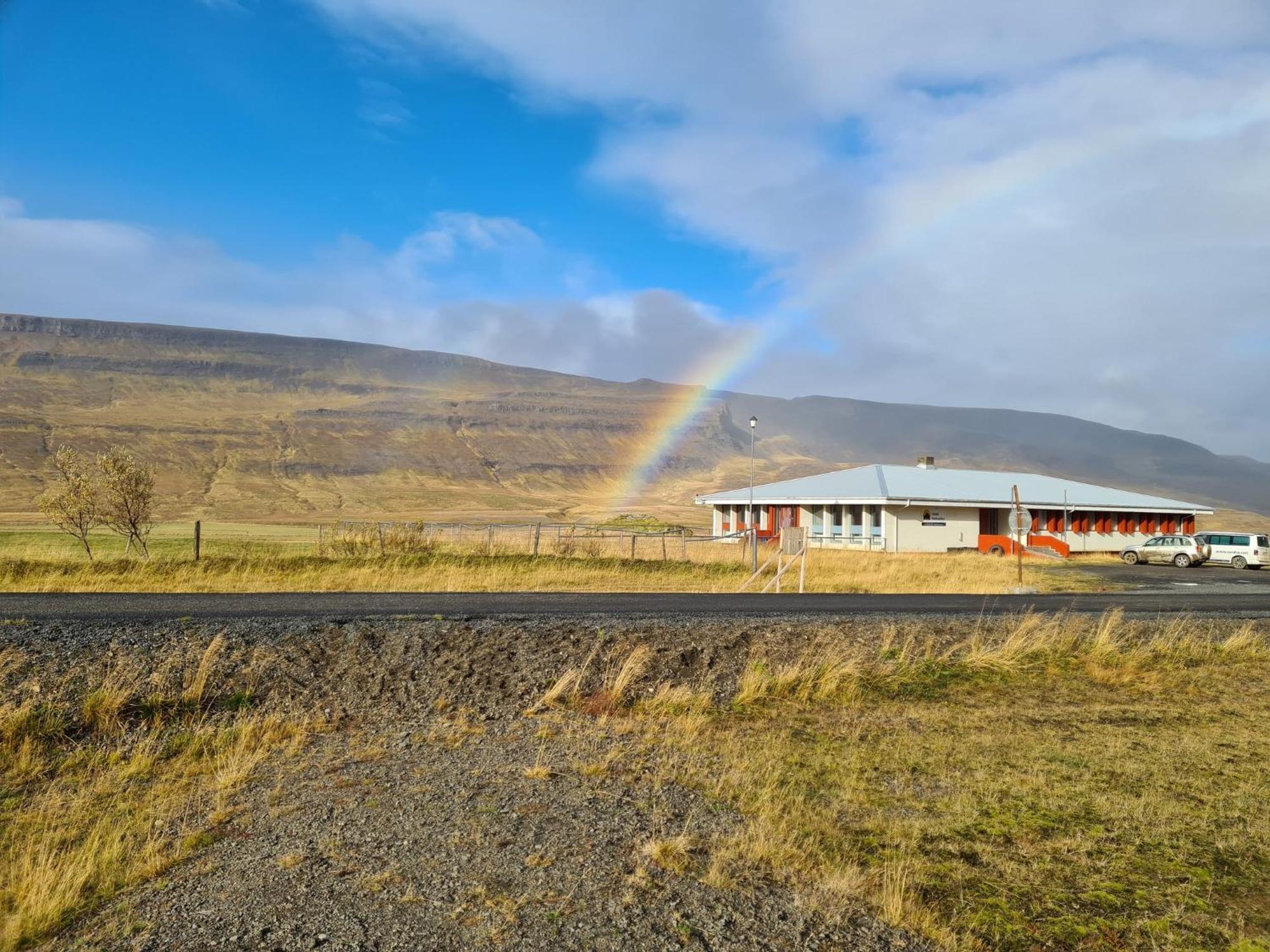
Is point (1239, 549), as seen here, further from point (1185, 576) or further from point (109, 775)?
point (109, 775)

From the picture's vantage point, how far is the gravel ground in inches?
186

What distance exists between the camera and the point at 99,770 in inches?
309

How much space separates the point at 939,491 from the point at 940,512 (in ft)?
5.50

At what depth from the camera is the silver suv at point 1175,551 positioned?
139ft

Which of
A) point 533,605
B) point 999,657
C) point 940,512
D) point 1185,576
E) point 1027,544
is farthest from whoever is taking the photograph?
point 1027,544

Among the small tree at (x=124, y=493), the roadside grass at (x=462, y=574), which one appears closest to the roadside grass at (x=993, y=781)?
the roadside grass at (x=462, y=574)

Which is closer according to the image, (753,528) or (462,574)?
(462,574)

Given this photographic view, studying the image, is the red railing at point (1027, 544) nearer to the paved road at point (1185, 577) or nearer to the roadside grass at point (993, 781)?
the paved road at point (1185, 577)

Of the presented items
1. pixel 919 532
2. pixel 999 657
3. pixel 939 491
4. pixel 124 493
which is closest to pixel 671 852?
pixel 999 657

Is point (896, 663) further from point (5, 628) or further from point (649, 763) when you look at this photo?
point (5, 628)

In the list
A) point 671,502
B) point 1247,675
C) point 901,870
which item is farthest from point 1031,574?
point 671,502

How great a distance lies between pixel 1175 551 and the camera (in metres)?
42.8

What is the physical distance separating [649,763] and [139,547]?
32.0m

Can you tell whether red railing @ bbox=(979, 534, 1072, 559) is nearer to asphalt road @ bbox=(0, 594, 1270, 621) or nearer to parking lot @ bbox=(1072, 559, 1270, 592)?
parking lot @ bbox=(1072, 559, 1270, 592)
